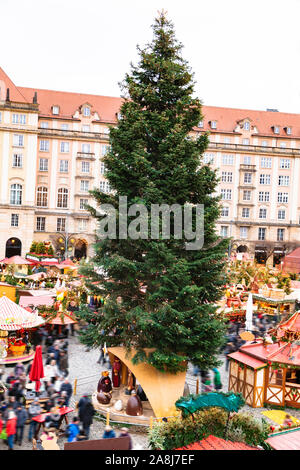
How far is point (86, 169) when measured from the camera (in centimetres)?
5625

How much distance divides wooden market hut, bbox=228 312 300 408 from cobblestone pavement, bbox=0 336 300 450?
15.9 inches

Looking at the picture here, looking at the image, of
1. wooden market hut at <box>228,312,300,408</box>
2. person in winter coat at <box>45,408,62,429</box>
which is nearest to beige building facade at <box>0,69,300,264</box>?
wooden market hut at <box>228,312,300,408</box>

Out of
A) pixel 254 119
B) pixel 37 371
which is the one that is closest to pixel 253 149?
pixel 254 119

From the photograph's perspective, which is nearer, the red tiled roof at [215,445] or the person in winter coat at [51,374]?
the red tiled roof at [215,445]

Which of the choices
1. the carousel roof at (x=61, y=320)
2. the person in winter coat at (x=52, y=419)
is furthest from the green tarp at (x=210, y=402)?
the carousel roof at (x=61, y=320)

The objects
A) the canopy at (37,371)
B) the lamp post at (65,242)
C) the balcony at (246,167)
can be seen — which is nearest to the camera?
the canopy at (37,371)

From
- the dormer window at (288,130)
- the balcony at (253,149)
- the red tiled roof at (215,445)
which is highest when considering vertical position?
the dormer window at (288,130)

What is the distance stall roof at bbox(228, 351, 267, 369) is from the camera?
14.9 m

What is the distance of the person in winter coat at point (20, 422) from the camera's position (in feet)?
35.1

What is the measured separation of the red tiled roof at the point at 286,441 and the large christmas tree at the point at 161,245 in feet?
9.58

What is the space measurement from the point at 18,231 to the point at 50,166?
976 centimetres

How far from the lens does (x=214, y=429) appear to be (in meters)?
11.3

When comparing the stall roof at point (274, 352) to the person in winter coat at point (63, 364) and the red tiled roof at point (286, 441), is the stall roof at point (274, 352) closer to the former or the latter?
the red tiled roof at point (286, 441)
